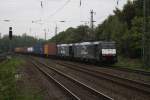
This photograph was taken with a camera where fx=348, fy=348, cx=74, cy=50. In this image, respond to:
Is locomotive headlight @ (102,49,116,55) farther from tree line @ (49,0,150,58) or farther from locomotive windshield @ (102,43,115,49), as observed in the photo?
tree line @ (49,0,150,58)

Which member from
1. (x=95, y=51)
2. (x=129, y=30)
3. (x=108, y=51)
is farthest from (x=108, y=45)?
(x=129, y=30)


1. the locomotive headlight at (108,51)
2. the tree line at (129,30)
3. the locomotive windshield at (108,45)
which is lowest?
the locomotive headlight at (108,51)

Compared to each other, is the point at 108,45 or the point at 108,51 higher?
the point at 108,45

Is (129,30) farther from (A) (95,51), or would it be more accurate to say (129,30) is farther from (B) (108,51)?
(B) (108,51)

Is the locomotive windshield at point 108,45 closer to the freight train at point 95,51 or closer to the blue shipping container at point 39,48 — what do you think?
the freight train at point 95,51

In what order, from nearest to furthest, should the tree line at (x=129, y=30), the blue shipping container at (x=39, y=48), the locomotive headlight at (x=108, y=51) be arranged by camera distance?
A: 1. the locomotive headlight at (x=108, y=51)
2. the tree line at (x=129, y=30)
3. the blue shipping container at (x=39, y=48)

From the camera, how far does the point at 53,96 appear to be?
15.8 m

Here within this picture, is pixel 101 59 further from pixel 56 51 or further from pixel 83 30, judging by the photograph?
pixel 83 30

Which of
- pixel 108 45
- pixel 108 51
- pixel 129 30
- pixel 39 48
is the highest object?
pixel 129 30

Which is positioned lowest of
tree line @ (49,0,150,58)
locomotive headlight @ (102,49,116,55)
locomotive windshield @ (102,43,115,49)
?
locomotive headlight @ (102,49,116,55)

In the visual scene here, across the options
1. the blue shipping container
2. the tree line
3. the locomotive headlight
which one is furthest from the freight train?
the blue shipping container

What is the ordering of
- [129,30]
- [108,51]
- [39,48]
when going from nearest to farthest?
1. [108,51]
2. [129,30]
3. [39,48]

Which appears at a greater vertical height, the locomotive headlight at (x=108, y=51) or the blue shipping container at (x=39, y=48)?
the blue shipping container at (x=39, y=48)

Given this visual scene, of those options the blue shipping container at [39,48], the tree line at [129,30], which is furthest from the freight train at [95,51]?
the blue shipping container at [39,48]
